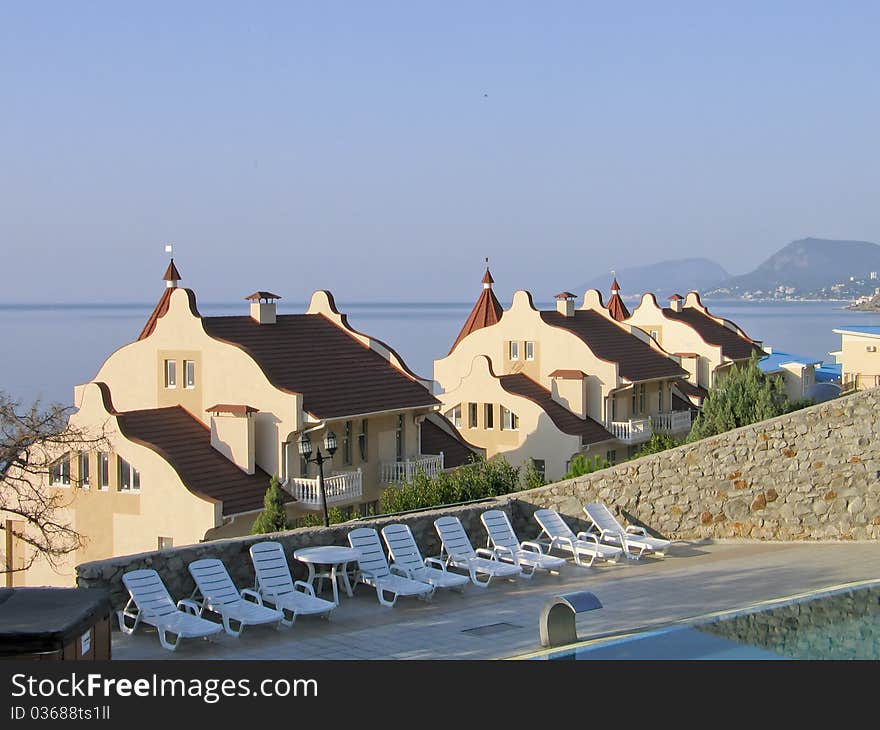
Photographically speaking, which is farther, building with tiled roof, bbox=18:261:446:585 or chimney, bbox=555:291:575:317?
chimney, bbox=555:291:575:317

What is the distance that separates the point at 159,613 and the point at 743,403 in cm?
1943

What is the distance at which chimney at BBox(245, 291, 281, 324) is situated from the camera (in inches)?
1136

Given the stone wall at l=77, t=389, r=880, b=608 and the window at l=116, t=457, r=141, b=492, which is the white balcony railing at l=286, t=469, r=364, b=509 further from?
the stone wall at l=77, t=389, r=880, b=608

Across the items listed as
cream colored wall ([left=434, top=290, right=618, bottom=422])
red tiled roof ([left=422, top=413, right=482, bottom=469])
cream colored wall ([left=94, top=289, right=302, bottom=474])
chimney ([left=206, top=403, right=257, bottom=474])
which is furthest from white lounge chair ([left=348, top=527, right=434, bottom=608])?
cream colored wall ([left=434, top=290, right=618, bottom=422])

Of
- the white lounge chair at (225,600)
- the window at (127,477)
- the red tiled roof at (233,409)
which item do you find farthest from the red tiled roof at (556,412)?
the white lounge chair at (225,600)

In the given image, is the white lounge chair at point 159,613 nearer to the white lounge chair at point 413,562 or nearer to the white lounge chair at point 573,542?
the white lounge chair at point 413,562

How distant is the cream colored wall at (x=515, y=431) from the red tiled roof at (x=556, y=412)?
345mm

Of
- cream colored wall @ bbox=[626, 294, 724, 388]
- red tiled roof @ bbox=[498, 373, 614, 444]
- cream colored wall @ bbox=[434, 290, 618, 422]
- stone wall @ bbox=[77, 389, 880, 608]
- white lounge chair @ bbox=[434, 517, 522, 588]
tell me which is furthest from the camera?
cream colored wall @ bbox=[626, 294, 724, 388]

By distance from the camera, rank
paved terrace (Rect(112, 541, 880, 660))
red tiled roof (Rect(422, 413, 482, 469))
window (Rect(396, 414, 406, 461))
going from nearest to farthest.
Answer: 1. paved terrace (Rect(112, 541, 880, 660))
2. window (Rect(396, 414, 406, 461))
3. red tiled roof (Rect(422, 413, 482, 469))

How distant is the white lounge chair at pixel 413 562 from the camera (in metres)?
13.6

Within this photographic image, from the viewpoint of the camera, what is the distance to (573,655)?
30.7 ft

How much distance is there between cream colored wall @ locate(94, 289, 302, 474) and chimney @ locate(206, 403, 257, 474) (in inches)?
17.3

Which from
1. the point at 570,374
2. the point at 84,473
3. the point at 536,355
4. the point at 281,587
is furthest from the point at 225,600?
the point at 536,355
